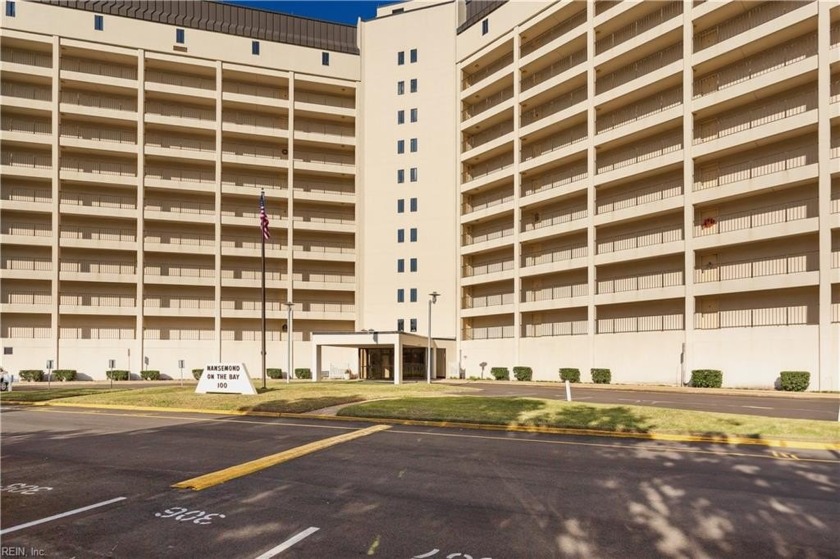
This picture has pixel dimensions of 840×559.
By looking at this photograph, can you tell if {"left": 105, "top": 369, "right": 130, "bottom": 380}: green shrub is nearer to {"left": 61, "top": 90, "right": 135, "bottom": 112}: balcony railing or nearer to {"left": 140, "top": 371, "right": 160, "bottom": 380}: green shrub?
{"left": 140, "top": 371, "right": 160, "bottom": 380}: green shrub

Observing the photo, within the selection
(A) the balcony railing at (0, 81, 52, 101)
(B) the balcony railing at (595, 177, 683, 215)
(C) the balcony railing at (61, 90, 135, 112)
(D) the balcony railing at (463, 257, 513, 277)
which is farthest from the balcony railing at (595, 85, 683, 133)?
(A) the balcony railing at (0, 81, 52, 101)

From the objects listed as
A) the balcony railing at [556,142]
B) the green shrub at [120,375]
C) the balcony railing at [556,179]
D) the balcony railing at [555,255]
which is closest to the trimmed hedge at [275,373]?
the green shrub at [120,375]

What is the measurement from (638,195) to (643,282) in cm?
692

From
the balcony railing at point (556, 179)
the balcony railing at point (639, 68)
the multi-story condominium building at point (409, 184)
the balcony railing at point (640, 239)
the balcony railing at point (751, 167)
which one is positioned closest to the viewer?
the balcony railing at point (751, 167)

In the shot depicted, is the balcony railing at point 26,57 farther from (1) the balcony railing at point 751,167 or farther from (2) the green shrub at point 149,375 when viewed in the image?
(1) the balcony railing at point 751,167

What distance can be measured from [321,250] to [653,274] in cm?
3438

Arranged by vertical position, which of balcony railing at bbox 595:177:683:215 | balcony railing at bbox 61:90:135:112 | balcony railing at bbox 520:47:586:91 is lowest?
balcony railing at bbox 595:177:683:215

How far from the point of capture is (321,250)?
63438 millimetres

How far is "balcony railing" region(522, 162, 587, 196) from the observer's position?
5062cm

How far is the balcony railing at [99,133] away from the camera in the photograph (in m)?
57.4

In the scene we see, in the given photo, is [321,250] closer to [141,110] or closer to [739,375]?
[141,110]

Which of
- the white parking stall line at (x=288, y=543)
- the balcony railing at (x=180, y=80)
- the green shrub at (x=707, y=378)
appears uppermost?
the balcony railing at (x=180, y=80)

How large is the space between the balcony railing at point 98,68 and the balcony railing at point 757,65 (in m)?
52.6

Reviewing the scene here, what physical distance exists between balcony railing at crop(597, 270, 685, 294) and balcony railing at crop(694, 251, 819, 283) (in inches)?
78.3
